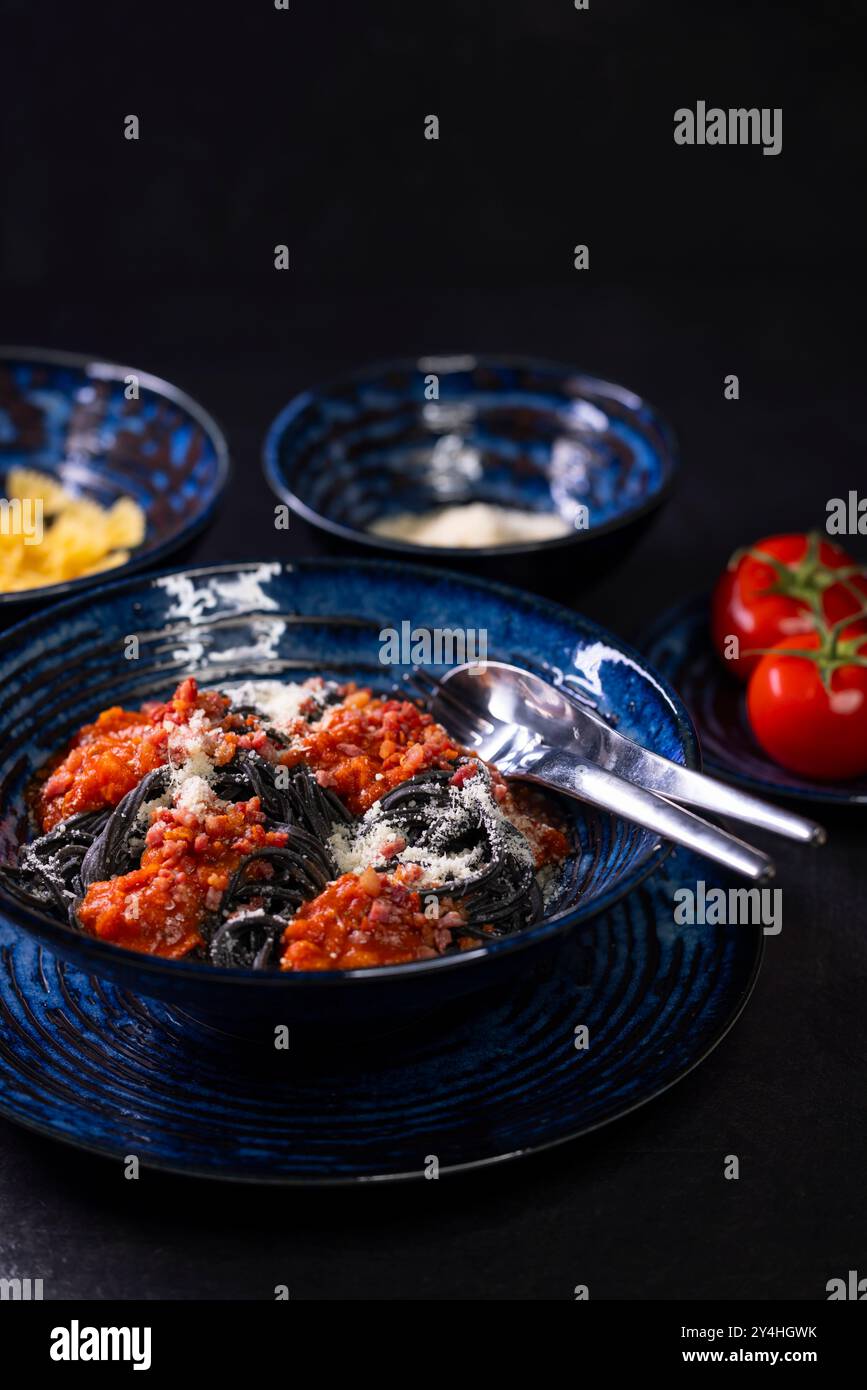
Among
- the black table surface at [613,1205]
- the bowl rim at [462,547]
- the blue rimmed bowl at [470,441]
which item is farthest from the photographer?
the blue rimmed bowl at [470,441]

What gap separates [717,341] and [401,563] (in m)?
3.30

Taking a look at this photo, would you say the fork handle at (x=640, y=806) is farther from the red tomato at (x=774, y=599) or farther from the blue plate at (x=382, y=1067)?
the red tomato at (x=774, y=599)

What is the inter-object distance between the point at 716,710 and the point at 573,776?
1327 millimetres

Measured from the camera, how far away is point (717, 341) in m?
6.72

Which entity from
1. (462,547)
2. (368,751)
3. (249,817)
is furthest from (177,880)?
(462,547)

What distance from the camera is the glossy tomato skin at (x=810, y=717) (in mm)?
4082

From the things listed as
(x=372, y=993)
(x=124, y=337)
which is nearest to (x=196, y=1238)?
(x=372, y=993)

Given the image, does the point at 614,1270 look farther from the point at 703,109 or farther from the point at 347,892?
the point at 703,109

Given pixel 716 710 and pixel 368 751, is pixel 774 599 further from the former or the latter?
pixel 368 751

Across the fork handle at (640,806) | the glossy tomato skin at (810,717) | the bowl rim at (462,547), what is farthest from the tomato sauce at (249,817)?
the glossy tomato skin at (810,717)

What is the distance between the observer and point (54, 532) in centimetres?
489

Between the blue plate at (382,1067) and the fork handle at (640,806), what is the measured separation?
0.26m

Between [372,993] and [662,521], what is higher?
[662,521]

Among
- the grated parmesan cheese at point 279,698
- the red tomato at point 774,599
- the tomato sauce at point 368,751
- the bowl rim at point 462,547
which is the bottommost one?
the tomato sauce at point 368,751
